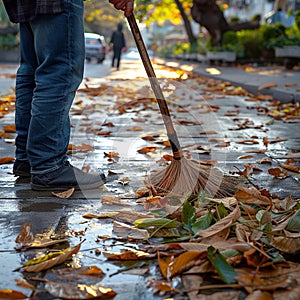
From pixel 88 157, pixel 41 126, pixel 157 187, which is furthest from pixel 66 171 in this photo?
pixel 88 157

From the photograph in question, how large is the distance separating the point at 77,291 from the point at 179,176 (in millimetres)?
1353

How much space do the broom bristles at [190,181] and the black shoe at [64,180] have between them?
0.31 m

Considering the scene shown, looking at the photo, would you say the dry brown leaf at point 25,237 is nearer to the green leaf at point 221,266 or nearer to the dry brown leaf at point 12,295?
the dry brown leaf at point 12,295

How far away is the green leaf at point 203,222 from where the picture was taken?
2371mm

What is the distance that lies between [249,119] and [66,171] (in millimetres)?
3674

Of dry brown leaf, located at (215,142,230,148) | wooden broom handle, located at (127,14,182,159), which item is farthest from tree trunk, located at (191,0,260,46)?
wooden broom handle, located at (127,14,182,159)

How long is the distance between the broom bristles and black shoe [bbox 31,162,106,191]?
12.3 inches

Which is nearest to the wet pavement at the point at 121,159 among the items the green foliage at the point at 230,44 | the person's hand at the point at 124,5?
the person's hand at the point at 124,5

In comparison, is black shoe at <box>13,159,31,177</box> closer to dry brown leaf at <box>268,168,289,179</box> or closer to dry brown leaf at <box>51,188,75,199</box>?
dry brown leaf at <box>51,188,75,199</box>

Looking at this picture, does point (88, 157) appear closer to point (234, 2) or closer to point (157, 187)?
point (157, 187)

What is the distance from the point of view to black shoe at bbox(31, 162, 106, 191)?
3.15m

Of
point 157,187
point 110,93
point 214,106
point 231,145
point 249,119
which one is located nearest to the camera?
point 157,187

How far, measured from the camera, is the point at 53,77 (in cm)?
309

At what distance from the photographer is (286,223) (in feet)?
7.79
